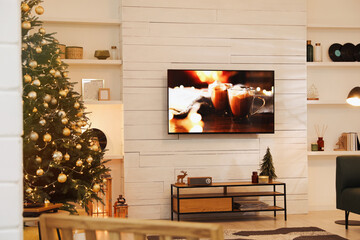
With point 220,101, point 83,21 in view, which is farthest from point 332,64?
point 83,21

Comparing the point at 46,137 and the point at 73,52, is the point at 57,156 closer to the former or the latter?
the point at 46,137

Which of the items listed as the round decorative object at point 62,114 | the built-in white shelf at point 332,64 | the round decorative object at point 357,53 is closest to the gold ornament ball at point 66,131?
the round decorative object at point 62,114

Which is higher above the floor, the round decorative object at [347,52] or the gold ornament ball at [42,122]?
the round decorative object at [347,52]

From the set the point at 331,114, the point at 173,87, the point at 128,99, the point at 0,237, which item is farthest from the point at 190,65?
the point at 0,237

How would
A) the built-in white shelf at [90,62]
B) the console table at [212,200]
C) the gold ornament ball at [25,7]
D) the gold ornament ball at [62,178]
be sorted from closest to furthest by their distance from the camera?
the gold ornament ball at [25,7]
the gold ornament ball at [62,178]
the console table at [212,200]
the built-in white shelf at [90,62]

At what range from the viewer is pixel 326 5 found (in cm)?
721

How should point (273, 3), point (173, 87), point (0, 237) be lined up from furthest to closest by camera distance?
1. point (273, 3)
2. point (173, 87)
3. point (0, 237)

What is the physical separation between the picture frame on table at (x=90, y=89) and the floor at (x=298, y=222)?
213 cm

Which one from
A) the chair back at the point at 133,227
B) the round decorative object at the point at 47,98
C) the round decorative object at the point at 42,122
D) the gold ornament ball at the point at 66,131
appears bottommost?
the chair back at the point at 133,227

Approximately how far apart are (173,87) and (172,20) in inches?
33.6

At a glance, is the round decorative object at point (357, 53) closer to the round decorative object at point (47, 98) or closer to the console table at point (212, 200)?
the console table at point (212, 200)

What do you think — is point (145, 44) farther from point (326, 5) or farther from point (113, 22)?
point (326, 5)

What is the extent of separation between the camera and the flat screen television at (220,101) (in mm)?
6371

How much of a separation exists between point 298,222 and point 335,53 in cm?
243
